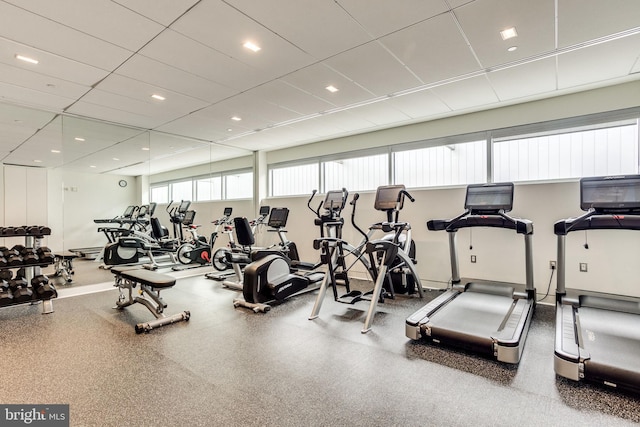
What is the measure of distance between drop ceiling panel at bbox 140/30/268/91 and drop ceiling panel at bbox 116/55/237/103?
4.7 inches

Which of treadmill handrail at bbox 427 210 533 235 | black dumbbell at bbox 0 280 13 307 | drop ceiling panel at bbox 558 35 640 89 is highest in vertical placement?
drop ceiling panel at bbox 558 35 640 89

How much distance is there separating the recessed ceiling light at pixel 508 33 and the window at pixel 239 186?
21.0 feet

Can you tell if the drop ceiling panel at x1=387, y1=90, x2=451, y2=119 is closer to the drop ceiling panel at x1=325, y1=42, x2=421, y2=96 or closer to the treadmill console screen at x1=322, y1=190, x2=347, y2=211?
the drop ceiling panel at x1=325, y1=42, x2=421, y2=96

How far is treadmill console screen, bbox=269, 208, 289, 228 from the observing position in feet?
19.5

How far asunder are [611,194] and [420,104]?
2.62m

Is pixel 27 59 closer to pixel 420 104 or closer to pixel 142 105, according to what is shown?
pixel 142 105

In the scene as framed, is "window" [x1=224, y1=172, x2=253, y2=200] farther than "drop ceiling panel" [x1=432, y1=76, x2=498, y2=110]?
Yes

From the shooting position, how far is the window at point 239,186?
824 centimetres

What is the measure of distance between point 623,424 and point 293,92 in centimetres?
441

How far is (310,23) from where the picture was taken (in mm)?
2744

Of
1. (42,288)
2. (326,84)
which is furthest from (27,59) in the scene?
(326,84)

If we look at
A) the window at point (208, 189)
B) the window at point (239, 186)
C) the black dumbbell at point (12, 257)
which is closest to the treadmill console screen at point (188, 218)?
the window at point (208, 189)

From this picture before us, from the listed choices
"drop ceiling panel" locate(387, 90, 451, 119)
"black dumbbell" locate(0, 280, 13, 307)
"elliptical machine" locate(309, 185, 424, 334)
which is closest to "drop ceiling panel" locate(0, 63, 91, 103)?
"black dumbbell" locate(0, 280, 13, 307)

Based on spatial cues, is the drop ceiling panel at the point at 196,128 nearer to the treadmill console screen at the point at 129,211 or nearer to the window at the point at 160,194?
the window at the point at 160,194
